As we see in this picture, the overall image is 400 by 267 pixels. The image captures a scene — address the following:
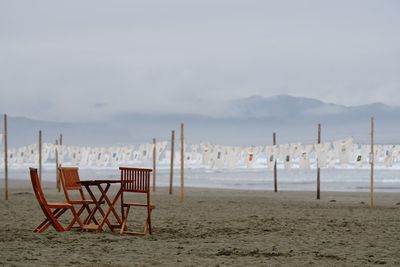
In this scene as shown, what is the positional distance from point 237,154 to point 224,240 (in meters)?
13.9

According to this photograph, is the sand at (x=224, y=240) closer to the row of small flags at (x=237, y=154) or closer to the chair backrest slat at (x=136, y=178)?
the chair backrest slat at (x=136, y=178)

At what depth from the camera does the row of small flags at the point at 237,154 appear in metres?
21.2

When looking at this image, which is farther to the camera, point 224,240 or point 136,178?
point 136,178

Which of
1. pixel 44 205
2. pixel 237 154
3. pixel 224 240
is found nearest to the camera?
pixel 224 240

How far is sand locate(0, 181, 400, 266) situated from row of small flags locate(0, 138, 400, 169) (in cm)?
430

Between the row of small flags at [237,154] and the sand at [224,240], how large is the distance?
14.1 feet

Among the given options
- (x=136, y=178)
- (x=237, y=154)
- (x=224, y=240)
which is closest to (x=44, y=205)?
(x=136, y=178)

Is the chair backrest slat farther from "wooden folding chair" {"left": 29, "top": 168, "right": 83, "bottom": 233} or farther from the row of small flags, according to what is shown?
the row of small flags

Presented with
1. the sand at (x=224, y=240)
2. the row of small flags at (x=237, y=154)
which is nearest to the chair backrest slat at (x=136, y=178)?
the sand at (x=224, y=240)

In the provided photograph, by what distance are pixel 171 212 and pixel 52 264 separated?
25.6ft

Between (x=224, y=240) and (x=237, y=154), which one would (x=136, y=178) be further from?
(x=237, y=154)

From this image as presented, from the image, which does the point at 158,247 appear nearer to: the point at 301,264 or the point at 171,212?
the point at 301,264

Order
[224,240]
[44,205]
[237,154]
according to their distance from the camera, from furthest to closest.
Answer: [237,154] < [44,205] < [224,240]

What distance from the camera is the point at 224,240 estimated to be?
1073 centimetres
